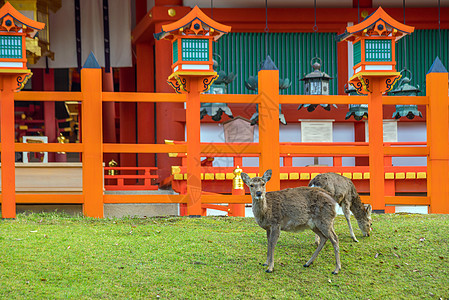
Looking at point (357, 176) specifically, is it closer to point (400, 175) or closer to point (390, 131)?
point (400, 175)

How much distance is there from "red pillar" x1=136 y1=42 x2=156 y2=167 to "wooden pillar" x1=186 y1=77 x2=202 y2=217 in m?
8.16

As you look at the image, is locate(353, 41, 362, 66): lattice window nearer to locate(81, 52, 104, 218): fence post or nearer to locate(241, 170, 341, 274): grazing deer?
locate(241, 170, 341, 274): grazing deer

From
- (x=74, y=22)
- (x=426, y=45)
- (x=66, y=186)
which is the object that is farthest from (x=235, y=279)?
(x=74, y=22)

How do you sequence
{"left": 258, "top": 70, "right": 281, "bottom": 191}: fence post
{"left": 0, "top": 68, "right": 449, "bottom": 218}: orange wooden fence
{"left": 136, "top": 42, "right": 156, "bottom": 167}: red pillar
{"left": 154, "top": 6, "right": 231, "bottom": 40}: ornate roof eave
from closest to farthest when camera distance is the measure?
{"left": 0, "top": 68, "right": 449, "bottom": 218}: orange wooden fence
{"left": 154, "top": 6, "right": 231, "bottom": 40}: ornate roof eave
{"left": 258, "top": 70, "right": 281, "bottom": 191}: fence post
{"left": 136, "top": 42, "right": 156, "bottom": 167}: red pillar

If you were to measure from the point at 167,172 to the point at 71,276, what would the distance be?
986 cm

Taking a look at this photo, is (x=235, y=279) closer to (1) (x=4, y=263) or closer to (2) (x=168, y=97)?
(1) (x=4, y=263)

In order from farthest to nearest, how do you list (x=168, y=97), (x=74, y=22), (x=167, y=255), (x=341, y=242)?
(x=74, y=22) → (x=168, y=97) → (x=341, y=242) → (x=167, y=255)

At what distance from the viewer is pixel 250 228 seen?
32.0ft

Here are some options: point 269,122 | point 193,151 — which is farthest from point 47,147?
point 269,122

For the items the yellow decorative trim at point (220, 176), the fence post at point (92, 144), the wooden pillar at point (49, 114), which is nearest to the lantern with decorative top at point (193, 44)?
the fence post at point (92, 144)

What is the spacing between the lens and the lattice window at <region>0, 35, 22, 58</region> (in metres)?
10.4

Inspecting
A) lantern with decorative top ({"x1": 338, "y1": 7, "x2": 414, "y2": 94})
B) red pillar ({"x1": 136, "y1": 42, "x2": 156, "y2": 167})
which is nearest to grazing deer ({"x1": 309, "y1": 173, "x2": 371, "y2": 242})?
lantern with decorative top ({"x1": 338, "y1": 7, "x2": 414, "y2": 94})

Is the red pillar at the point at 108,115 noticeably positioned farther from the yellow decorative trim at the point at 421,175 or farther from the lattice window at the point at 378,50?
the lattice window at the point at 378,50

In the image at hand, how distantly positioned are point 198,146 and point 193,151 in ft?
0.39
